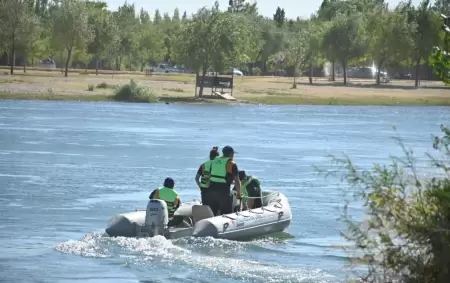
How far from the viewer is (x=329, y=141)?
5006 cm

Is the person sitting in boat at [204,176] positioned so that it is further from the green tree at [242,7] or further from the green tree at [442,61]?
the green tree at [242,7]

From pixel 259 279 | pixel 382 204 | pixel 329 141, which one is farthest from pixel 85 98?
pixel 382 204

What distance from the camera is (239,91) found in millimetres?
85875

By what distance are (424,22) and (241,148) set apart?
59.1 meters

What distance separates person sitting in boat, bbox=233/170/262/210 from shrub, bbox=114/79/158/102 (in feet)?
182

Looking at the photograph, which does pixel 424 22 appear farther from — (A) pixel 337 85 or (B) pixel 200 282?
(B) pixel 200 282

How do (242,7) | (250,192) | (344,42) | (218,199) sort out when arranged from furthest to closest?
(242,7) → (344,42) → (250,192) → (218,199)

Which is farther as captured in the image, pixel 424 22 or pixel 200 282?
pixel 424 22

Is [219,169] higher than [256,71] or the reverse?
higher

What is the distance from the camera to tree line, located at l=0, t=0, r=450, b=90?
261ft

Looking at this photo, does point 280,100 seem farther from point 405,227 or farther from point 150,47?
point 405,227

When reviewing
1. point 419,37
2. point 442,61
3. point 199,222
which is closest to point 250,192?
point 199,222

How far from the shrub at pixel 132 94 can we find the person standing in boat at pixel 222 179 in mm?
56984

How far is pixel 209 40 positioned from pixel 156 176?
45.5 metres
